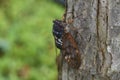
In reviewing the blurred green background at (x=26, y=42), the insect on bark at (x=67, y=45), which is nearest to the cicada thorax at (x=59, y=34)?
the insect on bark at (x=67, y=45)

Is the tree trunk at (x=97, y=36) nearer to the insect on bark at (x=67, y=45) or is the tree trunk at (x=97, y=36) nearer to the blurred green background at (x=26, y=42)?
the insect on bark at (x=67, y=45)

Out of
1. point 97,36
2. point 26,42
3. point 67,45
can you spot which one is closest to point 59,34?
point 67,45

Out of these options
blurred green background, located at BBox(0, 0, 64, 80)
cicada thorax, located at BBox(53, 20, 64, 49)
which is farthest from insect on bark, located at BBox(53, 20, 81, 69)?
blurred green background, located at BBox(0, 0, 64, 80)

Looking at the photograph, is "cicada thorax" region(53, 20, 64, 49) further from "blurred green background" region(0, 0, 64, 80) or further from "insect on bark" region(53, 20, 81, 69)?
"blurred green background" region(0, 0, 64, 80)

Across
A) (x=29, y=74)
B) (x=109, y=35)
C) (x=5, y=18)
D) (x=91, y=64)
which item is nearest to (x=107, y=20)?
(x=109, y=35)

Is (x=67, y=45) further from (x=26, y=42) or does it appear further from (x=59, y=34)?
(x=26, y=42)

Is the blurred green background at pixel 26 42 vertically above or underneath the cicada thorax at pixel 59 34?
underneath
